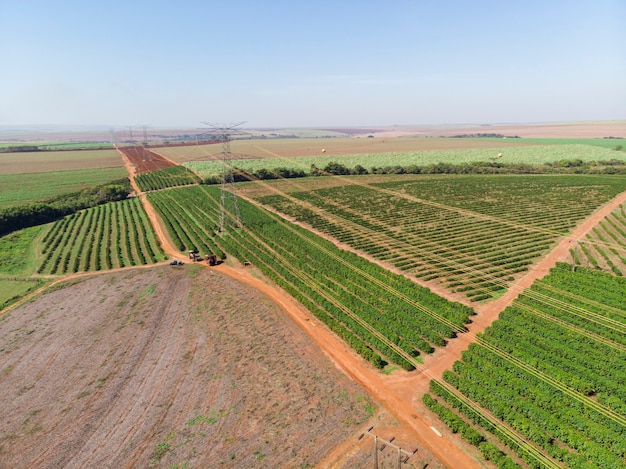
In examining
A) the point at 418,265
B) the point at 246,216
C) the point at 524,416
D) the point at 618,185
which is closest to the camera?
the point at 524,416

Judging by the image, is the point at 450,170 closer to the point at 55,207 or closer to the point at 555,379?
the point at 555,379

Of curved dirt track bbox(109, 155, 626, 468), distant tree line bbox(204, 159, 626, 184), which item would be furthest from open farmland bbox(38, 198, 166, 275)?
distant tree line bbox(204, 159, 626, 184)

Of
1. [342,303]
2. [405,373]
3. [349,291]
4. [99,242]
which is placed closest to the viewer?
[405,373]

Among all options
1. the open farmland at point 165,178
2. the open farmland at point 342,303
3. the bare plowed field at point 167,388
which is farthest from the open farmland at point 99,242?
the open farmland at point 165,178

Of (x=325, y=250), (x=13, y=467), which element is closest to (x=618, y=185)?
(x=325, y=250)

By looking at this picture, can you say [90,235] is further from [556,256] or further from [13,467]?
[556,256]

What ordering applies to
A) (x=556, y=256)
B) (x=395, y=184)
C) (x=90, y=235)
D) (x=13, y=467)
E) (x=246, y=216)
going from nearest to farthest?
(x=13, y=467) < (x=556, y=256) < (x=90, y=235) < (x=246, y=216) < (x=395, y=184)

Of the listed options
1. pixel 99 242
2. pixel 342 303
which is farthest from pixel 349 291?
pixel 99 242
